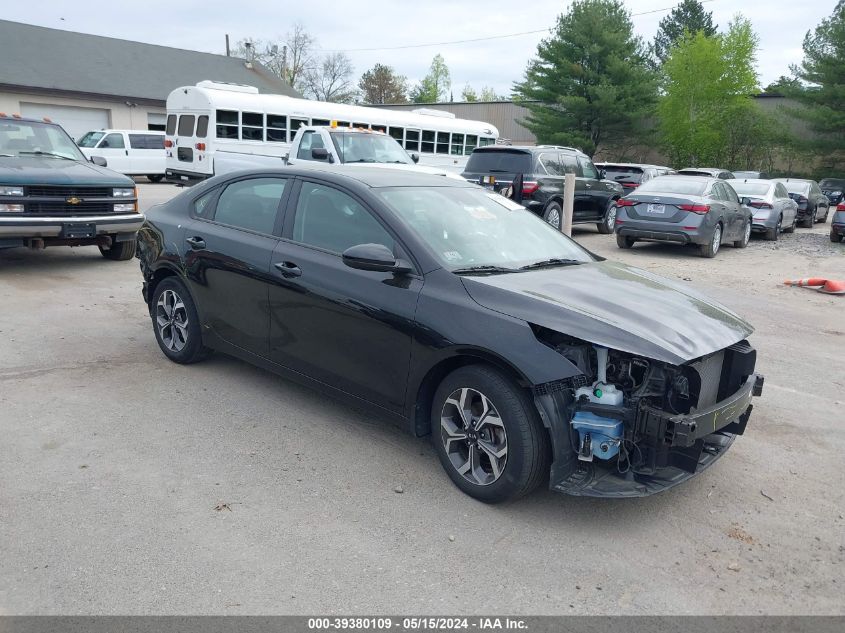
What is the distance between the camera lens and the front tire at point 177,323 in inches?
224

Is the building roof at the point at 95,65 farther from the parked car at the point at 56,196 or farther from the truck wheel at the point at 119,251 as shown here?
the truck wheel at the point at 119,251

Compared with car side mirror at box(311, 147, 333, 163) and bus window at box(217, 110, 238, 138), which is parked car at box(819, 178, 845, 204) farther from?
car side mirror at box(311, 147, 333, 163)

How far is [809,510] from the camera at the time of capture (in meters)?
3.99

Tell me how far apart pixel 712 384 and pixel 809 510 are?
884mm

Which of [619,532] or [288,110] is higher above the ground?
[288,110]

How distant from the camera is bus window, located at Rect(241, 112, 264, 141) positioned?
19.9 metres

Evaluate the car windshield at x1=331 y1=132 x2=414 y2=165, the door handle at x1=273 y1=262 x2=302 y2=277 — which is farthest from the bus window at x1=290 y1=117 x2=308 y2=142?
the door handle at x1=273 y1=262 x2=302 y2=277

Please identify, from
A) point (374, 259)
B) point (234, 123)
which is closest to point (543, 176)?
point (234, 123)

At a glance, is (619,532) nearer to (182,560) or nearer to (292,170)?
(182,560)

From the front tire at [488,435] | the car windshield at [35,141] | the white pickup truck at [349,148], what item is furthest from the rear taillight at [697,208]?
the front tire at [488,435]

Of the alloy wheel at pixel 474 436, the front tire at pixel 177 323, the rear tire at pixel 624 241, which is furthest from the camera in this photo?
the rear tire at pixel 624 241

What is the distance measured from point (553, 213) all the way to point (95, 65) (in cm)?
2943

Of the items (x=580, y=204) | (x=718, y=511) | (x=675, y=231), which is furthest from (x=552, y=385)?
(x=580, y=204)

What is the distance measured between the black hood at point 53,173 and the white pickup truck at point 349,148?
476cm
